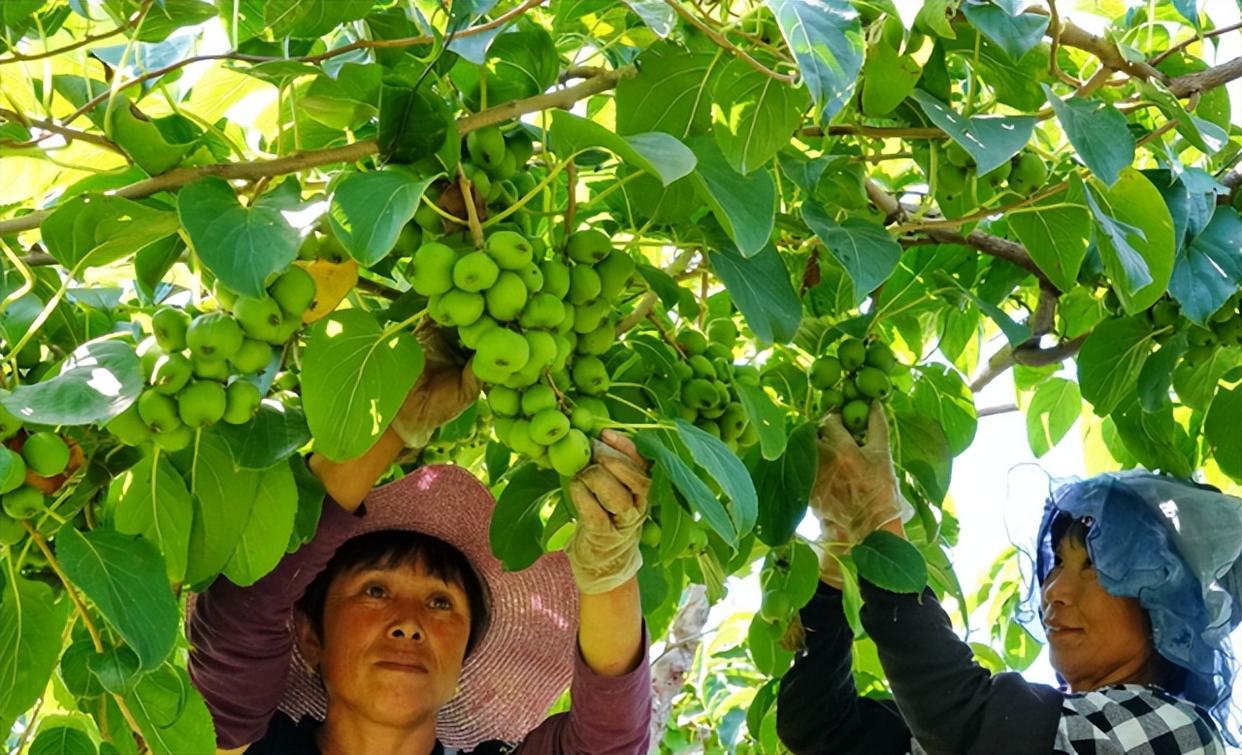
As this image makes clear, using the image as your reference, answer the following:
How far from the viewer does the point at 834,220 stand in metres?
1.98

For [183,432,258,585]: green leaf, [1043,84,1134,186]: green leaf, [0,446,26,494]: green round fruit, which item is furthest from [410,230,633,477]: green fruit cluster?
[1043,84,1134,186]: green leaf

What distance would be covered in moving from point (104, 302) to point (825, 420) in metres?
1.07

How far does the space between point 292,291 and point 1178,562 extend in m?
1.71

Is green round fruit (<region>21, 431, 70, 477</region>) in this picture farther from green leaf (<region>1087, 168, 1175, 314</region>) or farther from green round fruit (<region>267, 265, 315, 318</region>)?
green leaf (<region>1087, 168, 1175, 314</region>)

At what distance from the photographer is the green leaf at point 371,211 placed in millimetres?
1458

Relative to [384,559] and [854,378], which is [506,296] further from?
[384,559]

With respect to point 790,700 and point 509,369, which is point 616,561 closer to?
point 509,369

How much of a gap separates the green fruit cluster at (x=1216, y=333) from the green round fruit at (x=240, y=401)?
138cm

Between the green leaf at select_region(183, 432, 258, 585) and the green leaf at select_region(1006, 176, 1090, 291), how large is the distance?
40.4 inches

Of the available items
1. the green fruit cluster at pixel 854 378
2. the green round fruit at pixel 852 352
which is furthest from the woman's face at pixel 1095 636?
the green round fruit at pixel 852 352

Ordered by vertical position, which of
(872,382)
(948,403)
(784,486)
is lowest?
(948,403)

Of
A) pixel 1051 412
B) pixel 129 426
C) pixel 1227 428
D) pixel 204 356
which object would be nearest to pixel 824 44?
pixel 204 356

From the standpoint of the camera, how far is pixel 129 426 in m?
1.61

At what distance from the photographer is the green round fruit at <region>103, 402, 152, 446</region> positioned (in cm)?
160
